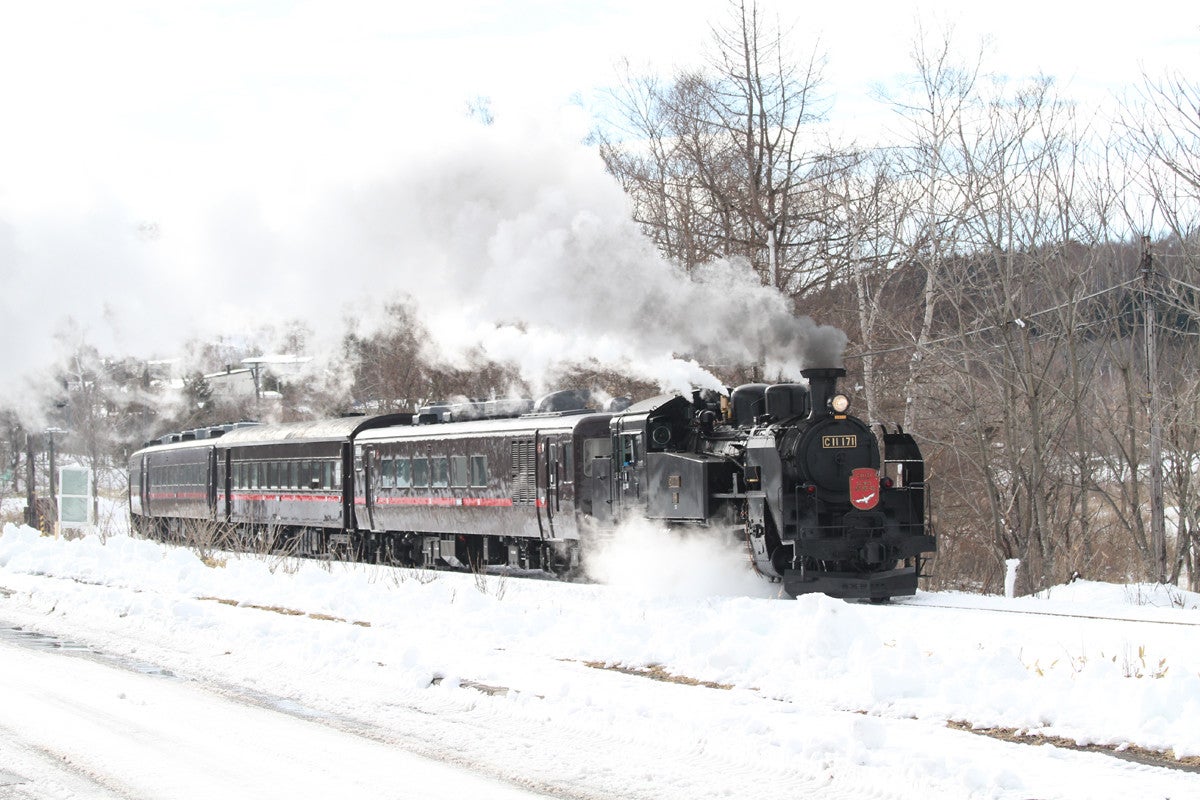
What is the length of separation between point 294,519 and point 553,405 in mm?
10117

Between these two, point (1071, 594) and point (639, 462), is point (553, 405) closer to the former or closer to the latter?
point (639, 462)

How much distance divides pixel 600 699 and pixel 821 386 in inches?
298

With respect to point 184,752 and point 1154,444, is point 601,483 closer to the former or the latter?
point 1154,444

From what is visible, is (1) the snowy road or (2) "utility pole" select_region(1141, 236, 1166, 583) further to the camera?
(2) "utility pole" select_region(1141, 236, 1166, 583)

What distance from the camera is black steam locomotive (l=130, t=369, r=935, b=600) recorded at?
49.2 feet

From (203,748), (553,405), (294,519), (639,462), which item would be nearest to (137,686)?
(203,748)

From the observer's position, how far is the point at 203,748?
298 inches

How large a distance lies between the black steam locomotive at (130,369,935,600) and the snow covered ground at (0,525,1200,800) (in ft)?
4.90

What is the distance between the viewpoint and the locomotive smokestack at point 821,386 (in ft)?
50.2

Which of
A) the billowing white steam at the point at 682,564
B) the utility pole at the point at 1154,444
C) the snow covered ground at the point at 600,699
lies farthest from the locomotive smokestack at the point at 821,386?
the utility pole at the point at 1154,444

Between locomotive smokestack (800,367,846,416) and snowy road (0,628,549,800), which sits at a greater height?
locomotive smokestack (800,367,846,416)

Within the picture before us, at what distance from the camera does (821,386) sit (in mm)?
15453

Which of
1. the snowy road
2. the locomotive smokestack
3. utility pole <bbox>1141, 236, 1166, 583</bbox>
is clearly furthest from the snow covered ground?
utility pole <bbox>1141, 236, 1166, 583</bbox>

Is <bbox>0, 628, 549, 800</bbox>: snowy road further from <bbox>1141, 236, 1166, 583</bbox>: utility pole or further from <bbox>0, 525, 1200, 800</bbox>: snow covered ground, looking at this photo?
<bbox>1141, 236, 1166, 583</bbox>: utility pole
